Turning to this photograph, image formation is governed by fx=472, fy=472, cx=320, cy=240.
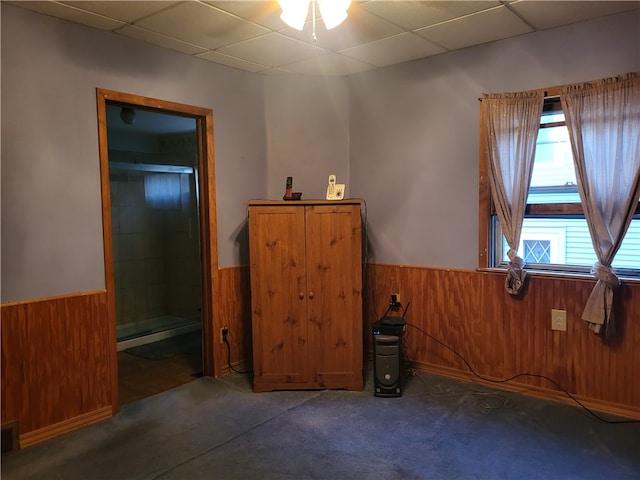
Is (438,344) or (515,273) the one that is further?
(438,344)

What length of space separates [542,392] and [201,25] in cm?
322

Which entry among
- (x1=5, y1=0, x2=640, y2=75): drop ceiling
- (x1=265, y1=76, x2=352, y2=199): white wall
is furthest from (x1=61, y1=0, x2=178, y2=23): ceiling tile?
(x1=265, y1=76, x2=352, y2=199): white wall

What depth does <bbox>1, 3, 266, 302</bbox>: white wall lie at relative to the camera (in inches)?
101

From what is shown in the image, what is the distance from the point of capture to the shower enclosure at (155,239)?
16.7 ft

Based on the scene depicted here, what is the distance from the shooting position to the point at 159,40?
3111 millimetres

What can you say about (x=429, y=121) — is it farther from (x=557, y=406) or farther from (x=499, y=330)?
(x=557, y=406)

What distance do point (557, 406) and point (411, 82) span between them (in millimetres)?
2534

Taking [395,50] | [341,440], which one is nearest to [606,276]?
[341,440]

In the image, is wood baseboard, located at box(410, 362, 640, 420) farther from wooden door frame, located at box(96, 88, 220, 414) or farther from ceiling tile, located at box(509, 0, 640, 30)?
ceiling tile, located at box(509, 0, 640, 30)

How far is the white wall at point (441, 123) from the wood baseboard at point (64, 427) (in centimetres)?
231

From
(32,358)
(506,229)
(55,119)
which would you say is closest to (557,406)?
(506,229)

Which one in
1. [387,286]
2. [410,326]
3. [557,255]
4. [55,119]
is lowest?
[410,326]

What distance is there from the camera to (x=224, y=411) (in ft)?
10.1

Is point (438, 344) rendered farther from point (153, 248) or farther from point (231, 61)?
point (153, 248)
